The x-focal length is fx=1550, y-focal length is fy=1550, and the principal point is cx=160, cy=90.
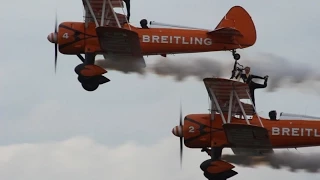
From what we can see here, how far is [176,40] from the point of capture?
3803cm

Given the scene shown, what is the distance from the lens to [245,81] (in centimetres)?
3556

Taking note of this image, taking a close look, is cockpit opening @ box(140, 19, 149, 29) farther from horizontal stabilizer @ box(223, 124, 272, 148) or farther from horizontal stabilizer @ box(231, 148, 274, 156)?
horizontal stabilizer @ box(223, 124, 272, 148)

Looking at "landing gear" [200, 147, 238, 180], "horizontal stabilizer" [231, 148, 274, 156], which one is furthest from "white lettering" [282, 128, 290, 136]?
"landing gear" [200, 147, 238, 180]

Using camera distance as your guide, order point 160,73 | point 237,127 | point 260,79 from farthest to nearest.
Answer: point 160,73 < point 260,79 < point 237,127

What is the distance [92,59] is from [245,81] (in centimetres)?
410

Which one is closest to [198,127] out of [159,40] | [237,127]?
[237,127]

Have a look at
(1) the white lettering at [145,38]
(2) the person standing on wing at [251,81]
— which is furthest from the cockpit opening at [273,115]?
(1) the white lettering at [145,38]

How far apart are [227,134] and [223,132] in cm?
35

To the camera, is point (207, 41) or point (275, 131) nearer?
point (275, 131)

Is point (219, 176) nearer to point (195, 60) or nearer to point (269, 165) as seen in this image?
point (269, 165)

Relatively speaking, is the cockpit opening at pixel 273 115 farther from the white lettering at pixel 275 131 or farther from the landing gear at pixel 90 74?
the landing gear at pixel 90 74

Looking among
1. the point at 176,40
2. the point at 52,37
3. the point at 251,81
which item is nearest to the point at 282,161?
the point at 251,81

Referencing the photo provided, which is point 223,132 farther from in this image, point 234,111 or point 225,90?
point 225,90

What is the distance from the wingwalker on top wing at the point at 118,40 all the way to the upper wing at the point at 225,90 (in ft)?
9.46
